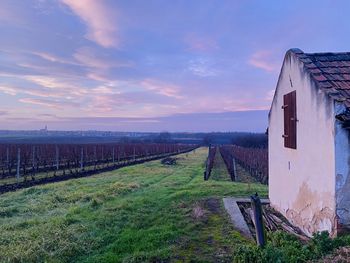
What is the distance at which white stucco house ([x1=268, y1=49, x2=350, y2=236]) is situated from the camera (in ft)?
19.2

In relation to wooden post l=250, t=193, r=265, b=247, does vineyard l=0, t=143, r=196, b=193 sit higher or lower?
lower

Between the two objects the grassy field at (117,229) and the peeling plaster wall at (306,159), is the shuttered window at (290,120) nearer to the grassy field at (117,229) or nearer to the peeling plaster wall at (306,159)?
the peeling plaster wall at (306,159)

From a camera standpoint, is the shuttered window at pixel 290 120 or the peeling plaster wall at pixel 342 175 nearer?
the peeling plaster wall at pixel 342 175

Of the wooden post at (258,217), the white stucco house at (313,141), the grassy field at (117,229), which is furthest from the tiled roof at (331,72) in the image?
the grassy field at (117,229)

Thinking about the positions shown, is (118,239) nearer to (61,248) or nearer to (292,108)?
(61,248)

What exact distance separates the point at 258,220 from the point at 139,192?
10.1 metres

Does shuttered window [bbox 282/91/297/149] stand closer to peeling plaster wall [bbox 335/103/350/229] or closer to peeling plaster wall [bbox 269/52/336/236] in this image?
peeling plaster wall [bbox 269/52/336/236]

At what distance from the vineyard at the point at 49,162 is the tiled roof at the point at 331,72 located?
49.8 feet

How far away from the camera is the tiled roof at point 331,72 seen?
20.4 ft

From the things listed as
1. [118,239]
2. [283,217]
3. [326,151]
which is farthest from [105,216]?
[326,151]

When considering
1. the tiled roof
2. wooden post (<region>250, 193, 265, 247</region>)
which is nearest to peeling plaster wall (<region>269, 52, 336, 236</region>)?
the tiled roof

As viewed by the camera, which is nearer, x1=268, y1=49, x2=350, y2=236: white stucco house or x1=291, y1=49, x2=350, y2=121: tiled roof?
x1=268, y1=49, x2=350, y2=236: white stucco house

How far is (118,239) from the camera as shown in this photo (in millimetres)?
7527

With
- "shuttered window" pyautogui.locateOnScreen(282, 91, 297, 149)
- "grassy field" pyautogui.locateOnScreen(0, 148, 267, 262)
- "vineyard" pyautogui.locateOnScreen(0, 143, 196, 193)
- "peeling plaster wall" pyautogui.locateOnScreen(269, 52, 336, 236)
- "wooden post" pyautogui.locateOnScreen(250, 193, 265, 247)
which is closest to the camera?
"wooden post" pyautogui.locateOnScreen(250, 193, 265, 247)
